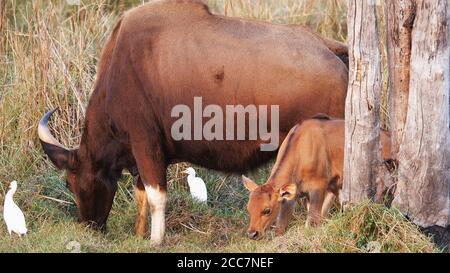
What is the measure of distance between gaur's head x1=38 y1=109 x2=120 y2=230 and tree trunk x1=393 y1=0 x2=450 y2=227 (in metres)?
2.83

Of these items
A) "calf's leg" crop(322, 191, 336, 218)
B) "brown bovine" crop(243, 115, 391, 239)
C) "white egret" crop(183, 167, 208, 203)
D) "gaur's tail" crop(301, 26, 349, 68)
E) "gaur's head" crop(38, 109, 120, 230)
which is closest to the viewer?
"brown bovine" crop(243, 115, 391, 239)

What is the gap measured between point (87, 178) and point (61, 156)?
13.1 inches

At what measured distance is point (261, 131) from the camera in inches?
345

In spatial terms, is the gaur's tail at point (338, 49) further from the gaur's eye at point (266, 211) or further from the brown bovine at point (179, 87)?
the gaur's eye at point (266, 211)

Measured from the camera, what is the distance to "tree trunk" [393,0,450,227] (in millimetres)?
7715

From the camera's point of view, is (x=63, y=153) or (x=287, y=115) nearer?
(x=287, y=115)

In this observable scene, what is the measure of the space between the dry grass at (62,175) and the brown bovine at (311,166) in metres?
0.27

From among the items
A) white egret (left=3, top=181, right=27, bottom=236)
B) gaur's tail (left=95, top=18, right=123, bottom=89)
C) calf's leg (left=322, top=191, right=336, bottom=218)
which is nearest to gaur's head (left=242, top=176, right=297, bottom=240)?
calf's leg (left=322, top=191, right=336, bottom=218)

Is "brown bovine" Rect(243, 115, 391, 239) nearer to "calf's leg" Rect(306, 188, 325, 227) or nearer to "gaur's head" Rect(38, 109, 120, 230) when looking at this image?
"calf's leg" Rect(306, 188, 325, 227)

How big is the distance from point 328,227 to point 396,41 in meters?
1.67

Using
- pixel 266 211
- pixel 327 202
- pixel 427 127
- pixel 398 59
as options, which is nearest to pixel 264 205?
pixel 266 211

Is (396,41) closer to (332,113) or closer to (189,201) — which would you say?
(332,113)

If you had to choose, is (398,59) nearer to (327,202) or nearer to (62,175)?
(327,202)

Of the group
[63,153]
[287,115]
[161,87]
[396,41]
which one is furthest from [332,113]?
[63,153]
